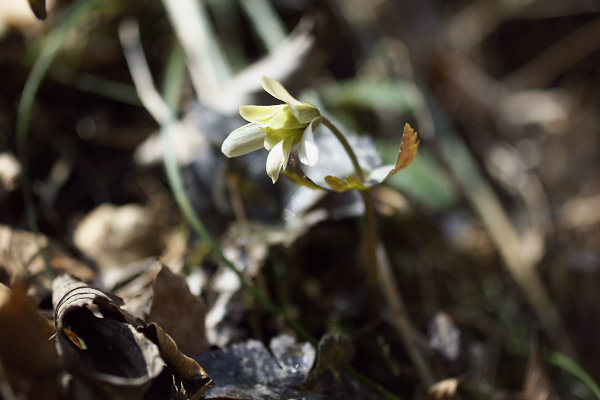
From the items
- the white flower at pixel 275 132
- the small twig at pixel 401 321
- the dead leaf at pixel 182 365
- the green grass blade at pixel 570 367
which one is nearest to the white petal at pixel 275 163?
the white flower at pixel 275 132

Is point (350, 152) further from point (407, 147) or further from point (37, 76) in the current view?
point (37, 76)

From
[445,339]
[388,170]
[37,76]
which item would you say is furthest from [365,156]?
[37,76]

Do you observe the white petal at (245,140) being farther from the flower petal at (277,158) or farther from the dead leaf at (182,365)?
the dead leaf at (182,365)

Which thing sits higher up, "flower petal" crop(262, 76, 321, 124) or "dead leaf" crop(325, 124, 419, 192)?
"flower petal" crop(262, 76, 321, 124)

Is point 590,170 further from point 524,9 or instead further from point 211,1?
point 211,1

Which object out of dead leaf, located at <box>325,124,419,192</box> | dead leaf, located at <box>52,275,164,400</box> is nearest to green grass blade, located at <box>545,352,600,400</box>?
dead leaf, located at <box>325,124,419,192</box>

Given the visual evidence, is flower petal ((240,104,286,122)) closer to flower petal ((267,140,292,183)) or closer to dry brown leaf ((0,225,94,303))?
flower petal ((267,140,292,183))
